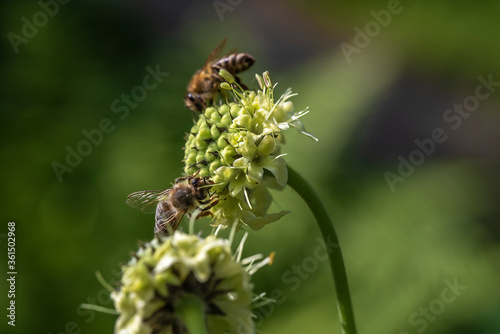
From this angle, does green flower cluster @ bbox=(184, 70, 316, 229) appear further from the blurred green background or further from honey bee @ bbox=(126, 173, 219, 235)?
the blurred green background

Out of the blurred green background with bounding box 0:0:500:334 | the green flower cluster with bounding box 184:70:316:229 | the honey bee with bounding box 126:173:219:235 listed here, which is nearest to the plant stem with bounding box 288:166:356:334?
the green flower cluster with bounding box 184:70:316:229

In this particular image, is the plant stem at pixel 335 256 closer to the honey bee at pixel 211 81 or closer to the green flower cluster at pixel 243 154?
the green flower cluster at pixel 243 154

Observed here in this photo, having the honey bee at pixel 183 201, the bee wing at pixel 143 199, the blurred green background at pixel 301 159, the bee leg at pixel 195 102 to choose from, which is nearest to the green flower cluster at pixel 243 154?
the honey bee at pixel 183 201

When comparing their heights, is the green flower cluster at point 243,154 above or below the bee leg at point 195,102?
below

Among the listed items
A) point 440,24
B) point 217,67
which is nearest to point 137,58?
point 440,24

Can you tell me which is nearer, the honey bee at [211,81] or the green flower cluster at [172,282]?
the green flower cluster at [172,282]

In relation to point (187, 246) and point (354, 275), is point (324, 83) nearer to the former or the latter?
point (354, 275)
